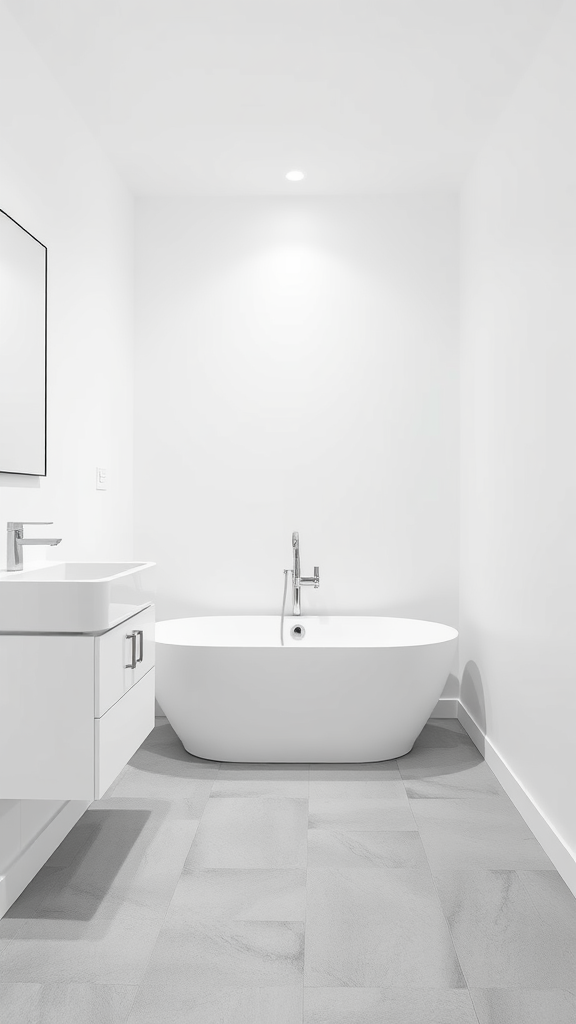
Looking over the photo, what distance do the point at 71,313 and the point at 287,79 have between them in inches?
46.9

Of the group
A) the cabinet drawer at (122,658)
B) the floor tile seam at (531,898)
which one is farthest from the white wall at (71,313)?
the floor tile seam at (531,898)

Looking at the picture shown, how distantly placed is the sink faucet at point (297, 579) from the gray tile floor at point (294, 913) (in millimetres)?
1020

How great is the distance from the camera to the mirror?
7.35ft

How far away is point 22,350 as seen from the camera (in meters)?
2.36

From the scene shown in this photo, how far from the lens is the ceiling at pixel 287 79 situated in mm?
2324

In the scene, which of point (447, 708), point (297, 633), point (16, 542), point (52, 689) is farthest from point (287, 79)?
point (447, 708)

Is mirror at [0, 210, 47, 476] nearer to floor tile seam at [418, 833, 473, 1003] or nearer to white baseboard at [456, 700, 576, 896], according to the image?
floor tile seam at [418, 833, 473, 1003]

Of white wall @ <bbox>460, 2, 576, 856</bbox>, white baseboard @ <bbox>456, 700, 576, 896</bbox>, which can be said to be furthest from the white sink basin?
white baseboard @ <bbox>456, 700, 576, 896</bbox>

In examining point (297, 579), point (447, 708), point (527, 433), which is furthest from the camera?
point (447, 708)

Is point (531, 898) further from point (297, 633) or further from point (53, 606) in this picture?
point (297, 633)

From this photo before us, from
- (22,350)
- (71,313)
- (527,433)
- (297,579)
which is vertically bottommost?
(297,579)

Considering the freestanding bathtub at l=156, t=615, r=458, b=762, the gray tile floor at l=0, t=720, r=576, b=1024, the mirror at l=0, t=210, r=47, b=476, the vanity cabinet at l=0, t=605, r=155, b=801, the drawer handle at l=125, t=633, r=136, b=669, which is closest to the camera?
the gray tile floor at l=0, t=720, r=576, b=1024

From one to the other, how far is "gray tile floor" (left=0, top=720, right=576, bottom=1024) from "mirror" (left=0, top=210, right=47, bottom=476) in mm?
1273

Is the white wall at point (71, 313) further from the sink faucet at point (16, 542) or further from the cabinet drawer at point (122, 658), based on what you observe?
the cabinet drawer at point (122, 658)
